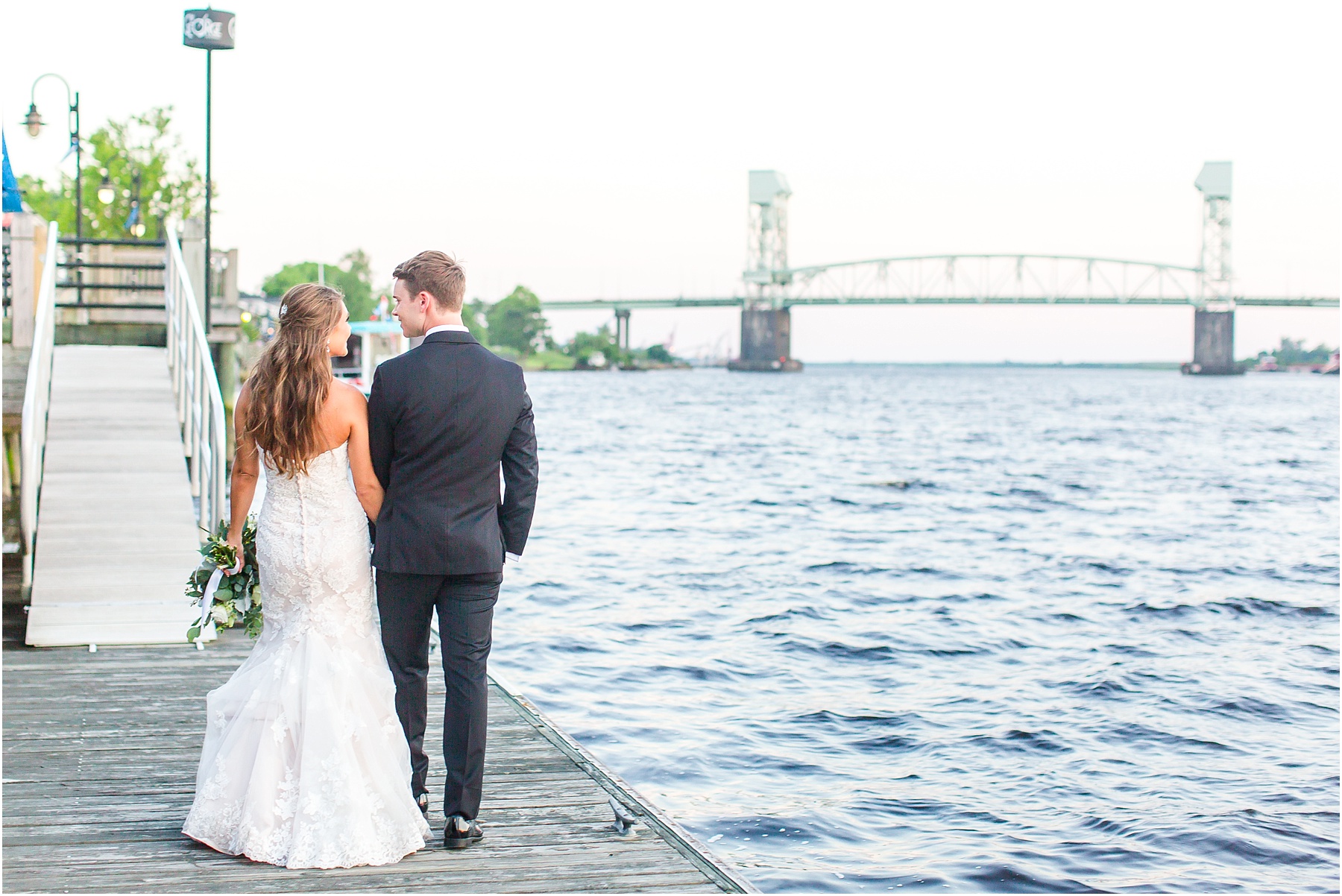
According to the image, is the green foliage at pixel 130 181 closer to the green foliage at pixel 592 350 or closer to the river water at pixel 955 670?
the river water at pixel 955 670

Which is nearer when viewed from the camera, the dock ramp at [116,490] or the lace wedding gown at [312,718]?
the lace wedding gown at [312,718]

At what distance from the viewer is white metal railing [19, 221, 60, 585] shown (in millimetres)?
7852

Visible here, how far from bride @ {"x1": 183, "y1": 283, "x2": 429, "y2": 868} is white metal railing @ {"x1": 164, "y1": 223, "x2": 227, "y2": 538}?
2.31 meters

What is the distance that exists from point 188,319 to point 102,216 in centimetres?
3571

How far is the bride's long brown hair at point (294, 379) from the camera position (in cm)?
410

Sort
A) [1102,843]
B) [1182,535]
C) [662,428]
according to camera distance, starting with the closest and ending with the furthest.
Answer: [1102,843] < [1182,535] < [662,428]

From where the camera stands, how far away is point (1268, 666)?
11.8m

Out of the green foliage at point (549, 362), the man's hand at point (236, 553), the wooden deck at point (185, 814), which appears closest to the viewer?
the wooden deck at point (185, 814)

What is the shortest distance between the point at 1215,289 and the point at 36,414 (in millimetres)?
146369

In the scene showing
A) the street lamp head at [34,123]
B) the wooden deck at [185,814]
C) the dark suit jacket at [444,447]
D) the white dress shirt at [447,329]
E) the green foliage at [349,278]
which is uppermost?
the green foliage at [349,278]

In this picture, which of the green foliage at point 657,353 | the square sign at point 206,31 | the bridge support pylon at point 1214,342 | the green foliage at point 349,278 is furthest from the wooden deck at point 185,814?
the green foliage at point 657,353

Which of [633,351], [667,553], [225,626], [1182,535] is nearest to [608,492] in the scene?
[667,553]

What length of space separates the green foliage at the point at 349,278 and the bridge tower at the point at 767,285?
3872 centimetres

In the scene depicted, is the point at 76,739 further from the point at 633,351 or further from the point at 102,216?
the point at 633,351
